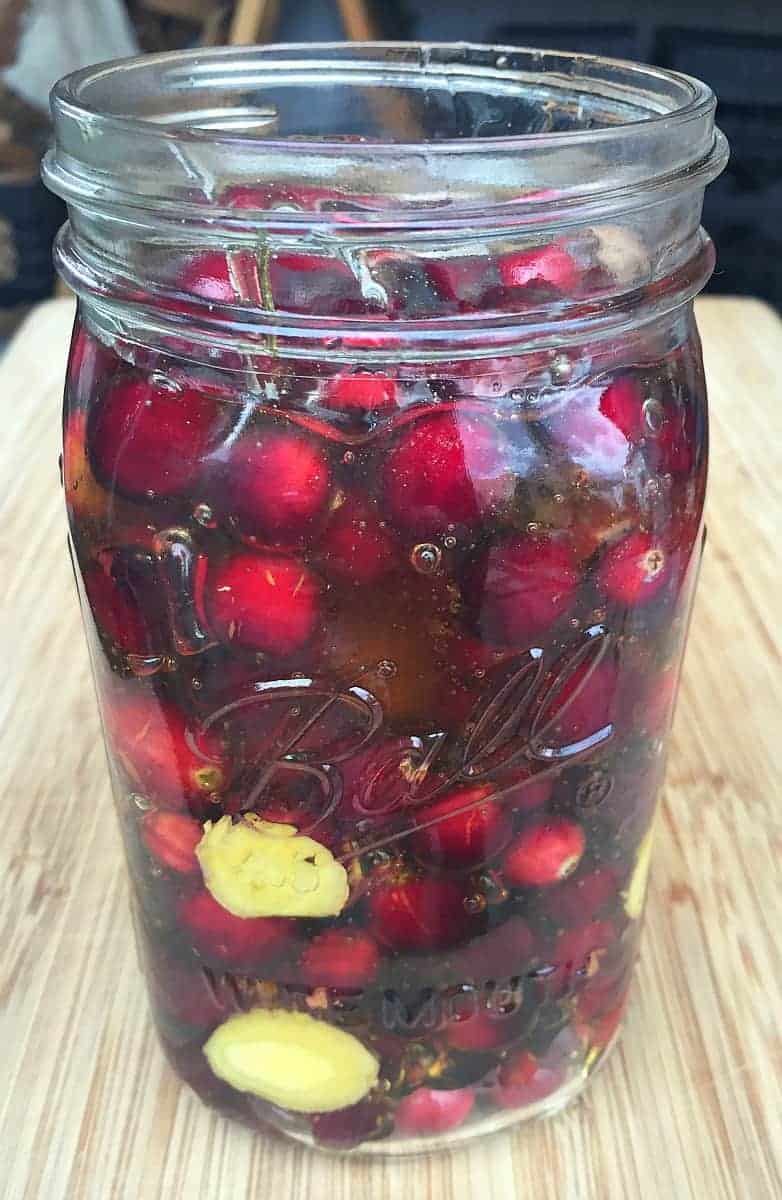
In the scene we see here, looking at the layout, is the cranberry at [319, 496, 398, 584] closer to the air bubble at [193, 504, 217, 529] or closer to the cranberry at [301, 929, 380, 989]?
the air bubble at [193, 504, 217, 529]

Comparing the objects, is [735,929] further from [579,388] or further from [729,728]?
[579,388]

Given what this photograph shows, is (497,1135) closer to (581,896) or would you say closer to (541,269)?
(581,896)

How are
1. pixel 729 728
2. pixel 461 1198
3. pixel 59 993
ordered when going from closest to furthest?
pixel 461 1198
pixel 59 993
pixel 729 728

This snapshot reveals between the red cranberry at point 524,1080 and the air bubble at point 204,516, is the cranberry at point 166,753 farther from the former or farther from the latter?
the red cranberry at point 524,1080

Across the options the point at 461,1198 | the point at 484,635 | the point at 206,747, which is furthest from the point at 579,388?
the point at 461,1198

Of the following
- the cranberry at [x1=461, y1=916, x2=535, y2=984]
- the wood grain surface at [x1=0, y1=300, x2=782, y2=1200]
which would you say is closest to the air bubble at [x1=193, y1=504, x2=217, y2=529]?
the cranberry at [x1=461, y1=916, x2=535, y2=984]

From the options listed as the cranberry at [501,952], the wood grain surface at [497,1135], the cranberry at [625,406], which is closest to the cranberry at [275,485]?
the cranberry at [625,406]
